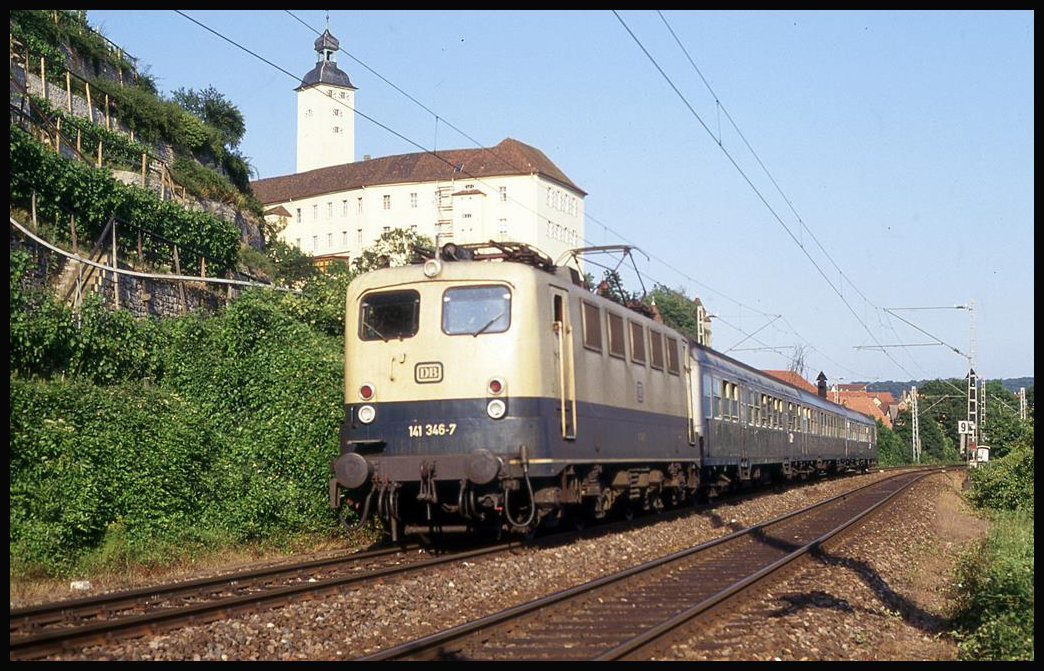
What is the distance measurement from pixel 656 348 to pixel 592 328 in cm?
353

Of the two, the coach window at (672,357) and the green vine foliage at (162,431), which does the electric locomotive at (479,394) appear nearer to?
the green vine foliage at (162,431)

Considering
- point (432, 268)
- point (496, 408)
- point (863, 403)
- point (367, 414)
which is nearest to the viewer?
point (496, 408)

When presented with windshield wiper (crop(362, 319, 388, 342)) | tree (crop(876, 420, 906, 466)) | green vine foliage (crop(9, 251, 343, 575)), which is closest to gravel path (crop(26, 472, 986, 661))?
windshield wiper (crop(362, 319, 388, 342))

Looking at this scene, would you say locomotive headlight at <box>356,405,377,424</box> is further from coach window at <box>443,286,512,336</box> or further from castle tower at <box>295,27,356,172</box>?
castle tower at <box>295,27,356,172</box>

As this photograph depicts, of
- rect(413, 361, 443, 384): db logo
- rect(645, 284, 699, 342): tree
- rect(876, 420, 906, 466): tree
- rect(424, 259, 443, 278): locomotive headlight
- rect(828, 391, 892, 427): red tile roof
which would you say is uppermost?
rect(645, 284, 699, 342): tree

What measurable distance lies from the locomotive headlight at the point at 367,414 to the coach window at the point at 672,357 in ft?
22.8

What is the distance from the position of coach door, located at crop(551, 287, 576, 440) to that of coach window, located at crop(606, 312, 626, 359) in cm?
173

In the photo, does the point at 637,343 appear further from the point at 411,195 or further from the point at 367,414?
the point at 411,195

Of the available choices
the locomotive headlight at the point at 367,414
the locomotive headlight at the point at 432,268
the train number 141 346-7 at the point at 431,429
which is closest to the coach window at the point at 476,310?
the locomotive headlight at the point at 432,268

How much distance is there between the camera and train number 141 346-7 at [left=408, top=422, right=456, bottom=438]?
1327cm

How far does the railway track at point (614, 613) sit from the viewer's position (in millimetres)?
8375

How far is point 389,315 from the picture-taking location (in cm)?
1403

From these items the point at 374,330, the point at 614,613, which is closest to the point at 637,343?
the point at 374,330

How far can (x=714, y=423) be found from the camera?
2295 cm
